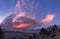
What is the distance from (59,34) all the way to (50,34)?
2.73m

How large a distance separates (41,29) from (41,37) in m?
1.64

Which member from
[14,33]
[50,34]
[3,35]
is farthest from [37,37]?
[3,35]

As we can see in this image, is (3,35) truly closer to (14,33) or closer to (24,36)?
Result: (14,33)

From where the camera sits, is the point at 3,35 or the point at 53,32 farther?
the point at 3,35

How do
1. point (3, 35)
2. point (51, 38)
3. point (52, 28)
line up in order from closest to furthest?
point (51, 38)
point (52, 28)
point (3, 35)

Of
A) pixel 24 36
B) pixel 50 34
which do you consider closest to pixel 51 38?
pixel 50 34

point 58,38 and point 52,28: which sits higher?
point 52,28

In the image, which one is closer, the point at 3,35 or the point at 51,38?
the point at 51,38

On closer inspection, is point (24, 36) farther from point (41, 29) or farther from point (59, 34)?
point (59, 34)

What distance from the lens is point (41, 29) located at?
30500 mm

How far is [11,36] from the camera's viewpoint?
31.8 m

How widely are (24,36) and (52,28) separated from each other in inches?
238

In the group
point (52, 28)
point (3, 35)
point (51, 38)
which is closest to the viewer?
point (51, 38)

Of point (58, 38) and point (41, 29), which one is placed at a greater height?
point (41, 29)
